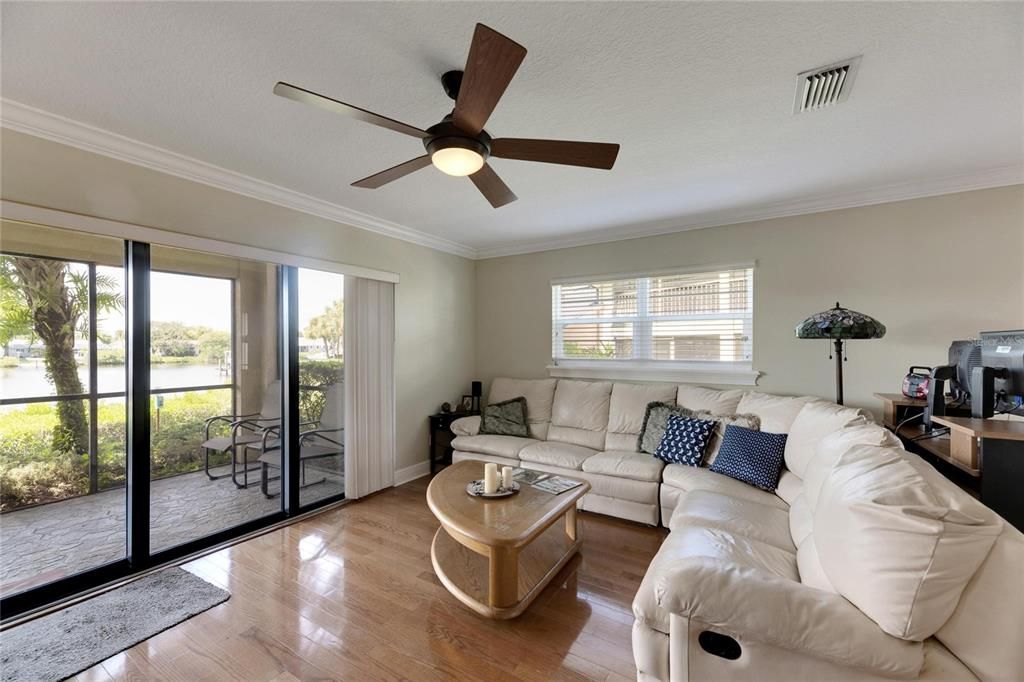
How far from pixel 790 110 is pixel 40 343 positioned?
4.31m

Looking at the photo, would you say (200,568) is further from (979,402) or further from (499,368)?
(979,402)

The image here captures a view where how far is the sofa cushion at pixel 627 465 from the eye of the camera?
3.06 m

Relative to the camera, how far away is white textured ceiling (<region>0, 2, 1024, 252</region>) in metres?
1.42

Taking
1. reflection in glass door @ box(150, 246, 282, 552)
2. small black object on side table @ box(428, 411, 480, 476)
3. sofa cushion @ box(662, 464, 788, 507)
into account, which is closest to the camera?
sofa cushion @ box(662, 464, 788, 507)

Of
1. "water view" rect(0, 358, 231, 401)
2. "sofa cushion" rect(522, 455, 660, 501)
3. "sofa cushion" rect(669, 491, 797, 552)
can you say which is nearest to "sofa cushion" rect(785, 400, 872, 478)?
"sofa cushion" rect(669, 491, 797, 552)

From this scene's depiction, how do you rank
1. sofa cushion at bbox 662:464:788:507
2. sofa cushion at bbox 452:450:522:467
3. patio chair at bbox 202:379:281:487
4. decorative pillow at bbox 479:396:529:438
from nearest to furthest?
sofa cushion at bbox 662:464:788:507 → patio chair at bbox 202:379:281:487 → sofa cushion at bbox 452:450:522:467 → decorative pillow at bbox 479:396:529:438

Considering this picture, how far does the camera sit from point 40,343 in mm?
2291

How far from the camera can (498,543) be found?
6.16 feet

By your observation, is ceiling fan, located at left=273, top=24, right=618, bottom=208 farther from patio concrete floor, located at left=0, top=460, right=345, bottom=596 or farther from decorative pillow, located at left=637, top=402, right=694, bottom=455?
patio concrete floor, located at left=0, top=460, right=345, bottom=596

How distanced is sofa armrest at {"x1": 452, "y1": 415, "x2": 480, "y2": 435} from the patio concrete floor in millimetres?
1725

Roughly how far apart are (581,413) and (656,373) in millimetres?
860

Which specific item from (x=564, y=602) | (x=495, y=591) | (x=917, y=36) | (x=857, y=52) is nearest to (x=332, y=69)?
(x=857, y=52)

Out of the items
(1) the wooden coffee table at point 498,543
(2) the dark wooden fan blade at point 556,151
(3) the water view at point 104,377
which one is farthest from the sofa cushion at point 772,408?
(3) the water view at point 104,377

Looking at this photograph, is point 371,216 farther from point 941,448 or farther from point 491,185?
point 941,448
